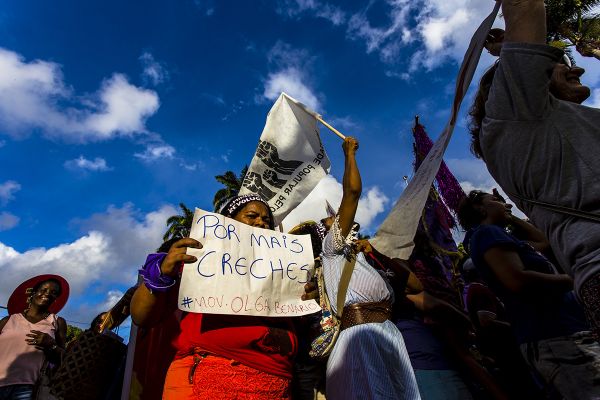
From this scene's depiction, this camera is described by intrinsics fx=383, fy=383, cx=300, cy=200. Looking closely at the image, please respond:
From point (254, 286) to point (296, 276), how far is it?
34 centimetres

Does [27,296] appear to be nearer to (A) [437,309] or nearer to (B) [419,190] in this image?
(A) [437,309]

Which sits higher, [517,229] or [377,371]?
[517,229]

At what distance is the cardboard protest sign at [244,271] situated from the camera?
80.9 inches

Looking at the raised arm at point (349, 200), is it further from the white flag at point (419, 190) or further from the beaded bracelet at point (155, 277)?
the beaded bracelet at point (155, 277)

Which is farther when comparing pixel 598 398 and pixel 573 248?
pixel 598 398

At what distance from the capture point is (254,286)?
2.23 metres

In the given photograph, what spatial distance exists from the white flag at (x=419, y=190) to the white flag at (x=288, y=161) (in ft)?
6.79

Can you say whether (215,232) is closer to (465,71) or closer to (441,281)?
(465,71)

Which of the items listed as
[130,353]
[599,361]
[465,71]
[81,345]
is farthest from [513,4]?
[81,345]

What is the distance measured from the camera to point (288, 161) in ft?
12.5

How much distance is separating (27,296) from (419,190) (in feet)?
17.2

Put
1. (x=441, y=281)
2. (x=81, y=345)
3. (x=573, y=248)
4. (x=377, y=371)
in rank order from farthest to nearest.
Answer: (x=441, y=281) → (x=81, y=345) → (x=377, y=371) → (x=573, y=248)

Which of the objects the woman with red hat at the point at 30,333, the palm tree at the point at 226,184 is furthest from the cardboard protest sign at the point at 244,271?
the palm tree at the point at 226,184

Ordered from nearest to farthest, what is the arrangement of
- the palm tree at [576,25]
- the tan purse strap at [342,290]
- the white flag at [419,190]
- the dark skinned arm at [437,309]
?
the white flag at [419,190] → the tan purse strap at [342,290] → the dark skinned arm at [437,309] → the palm tree at [576,25]
